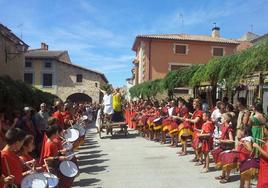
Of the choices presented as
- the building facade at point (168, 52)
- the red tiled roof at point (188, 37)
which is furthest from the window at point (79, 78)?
the red tiled roof at point (188, 37)

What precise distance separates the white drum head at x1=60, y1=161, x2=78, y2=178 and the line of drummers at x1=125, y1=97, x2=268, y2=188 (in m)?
3.03

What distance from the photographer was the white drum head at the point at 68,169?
7631 mm

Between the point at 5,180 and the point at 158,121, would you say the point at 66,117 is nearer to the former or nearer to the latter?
the point at 158,121

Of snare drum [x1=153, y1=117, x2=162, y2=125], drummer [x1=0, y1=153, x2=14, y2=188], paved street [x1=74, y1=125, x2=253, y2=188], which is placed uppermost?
snare drum [x1=153, y1=117, x2=162, y2=125]

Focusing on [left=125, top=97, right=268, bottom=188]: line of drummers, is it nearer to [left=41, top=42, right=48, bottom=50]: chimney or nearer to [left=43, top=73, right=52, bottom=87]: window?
[left=43, top=73, right=52, bottom=87]: window

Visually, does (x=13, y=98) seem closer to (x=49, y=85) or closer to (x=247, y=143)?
(x=247, y=143)

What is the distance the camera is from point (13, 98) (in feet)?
55.7

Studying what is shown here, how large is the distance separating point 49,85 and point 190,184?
4493 centimetres

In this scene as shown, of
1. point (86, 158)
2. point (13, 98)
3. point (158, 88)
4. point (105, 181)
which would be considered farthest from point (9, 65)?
point (105, 181)

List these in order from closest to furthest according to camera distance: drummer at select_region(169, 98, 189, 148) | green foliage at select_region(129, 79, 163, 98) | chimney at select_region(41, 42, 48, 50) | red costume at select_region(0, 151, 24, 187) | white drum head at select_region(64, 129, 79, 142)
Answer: red costume at select_region(0, 151, 24, 187), white drum head at select_region(64, 129, 79, 142), drummer at select_region(169, 98, 189, 148), green foliage at select_region(129, 79, 163, 98), chimney at select_region(41, 42, 48, 50)

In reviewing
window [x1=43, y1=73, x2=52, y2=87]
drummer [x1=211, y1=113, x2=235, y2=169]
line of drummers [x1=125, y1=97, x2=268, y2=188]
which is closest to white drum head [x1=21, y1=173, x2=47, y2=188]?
line of drummers [x1=125, y1=97, x2=268, y2=188]

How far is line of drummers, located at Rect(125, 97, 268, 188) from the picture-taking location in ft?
25.1

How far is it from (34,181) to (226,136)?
5.55 metres

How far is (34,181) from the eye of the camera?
582 cm
